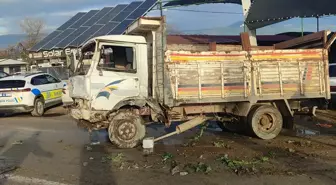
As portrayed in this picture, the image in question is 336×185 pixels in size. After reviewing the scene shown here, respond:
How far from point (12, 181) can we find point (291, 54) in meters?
6.59

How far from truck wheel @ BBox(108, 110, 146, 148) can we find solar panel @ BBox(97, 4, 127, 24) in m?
18.2

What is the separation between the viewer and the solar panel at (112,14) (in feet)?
88.3

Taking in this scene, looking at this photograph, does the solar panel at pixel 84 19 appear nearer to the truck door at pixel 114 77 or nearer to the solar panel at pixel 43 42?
the solar panel at pixel 43 42

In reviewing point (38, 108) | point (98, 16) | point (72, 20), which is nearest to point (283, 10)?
point (38, 108)

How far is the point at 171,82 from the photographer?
29.2 ft

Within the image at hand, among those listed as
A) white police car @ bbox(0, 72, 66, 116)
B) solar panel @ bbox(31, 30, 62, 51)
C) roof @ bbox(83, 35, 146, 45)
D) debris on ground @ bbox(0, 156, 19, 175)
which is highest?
solar panel @ bbox(31, 30, 62, 51)

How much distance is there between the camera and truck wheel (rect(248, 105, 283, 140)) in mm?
9867

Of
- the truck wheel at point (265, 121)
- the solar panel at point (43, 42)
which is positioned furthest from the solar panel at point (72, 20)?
the truck wheel at point (265, 121)

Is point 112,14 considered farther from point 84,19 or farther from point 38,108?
point 38,108

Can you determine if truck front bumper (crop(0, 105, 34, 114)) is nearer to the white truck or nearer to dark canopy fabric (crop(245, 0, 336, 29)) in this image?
the white truck

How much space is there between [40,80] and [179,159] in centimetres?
1110

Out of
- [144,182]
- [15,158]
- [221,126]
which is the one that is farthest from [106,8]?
[144,182]

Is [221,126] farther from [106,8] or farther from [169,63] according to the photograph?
[106,8]

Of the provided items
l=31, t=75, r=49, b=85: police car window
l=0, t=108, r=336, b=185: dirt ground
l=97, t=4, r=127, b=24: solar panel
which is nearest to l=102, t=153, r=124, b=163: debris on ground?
l=0, t=108, r=336, b=185: dirt ground
